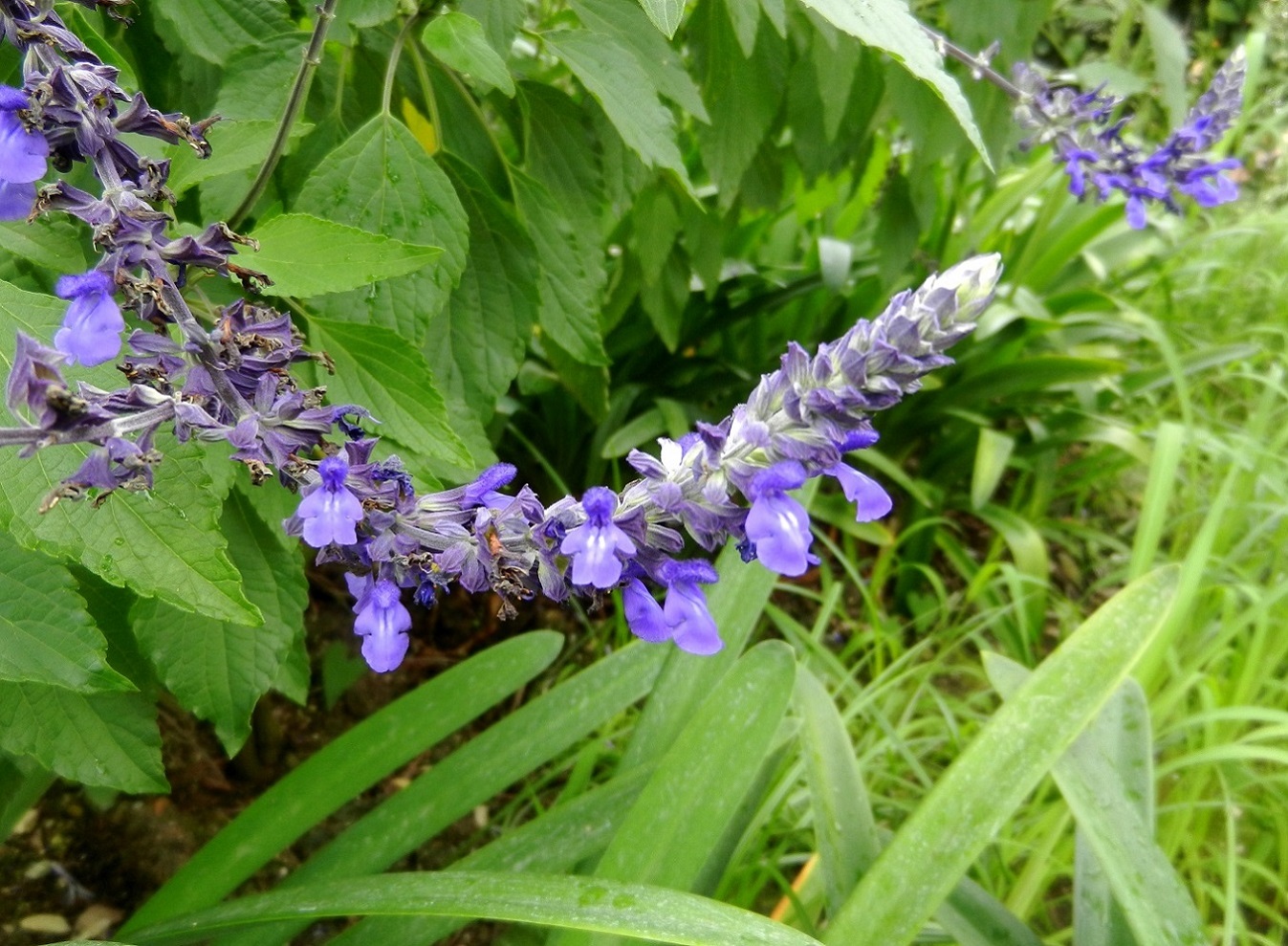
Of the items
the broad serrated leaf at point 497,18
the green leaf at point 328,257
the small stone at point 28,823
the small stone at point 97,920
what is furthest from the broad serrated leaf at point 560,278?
the small stone at point 28,823

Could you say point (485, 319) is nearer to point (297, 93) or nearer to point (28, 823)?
point (297, 93)

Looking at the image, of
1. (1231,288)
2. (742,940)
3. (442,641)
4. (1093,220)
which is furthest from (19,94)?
(1231,288)

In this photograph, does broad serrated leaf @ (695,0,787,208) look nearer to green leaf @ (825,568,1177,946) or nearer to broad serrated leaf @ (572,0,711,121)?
broad serrated leaf @ (572,0,711,121)

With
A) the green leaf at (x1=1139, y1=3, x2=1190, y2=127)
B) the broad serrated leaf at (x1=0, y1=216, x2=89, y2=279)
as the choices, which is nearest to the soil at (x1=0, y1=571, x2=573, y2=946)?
the broad serrated leaf at (x1=0, y1=216, x2=89, y2=279)

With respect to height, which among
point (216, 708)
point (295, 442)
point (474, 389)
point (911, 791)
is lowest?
point (911, 791)

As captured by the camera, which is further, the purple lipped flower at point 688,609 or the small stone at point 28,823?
the small stone at point 28,823

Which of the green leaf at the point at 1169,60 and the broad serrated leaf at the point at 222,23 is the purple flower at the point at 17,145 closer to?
the broad serrated leaf at the point at 222,23

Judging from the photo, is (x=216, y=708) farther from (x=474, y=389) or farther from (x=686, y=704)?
(x=686, y=704)
